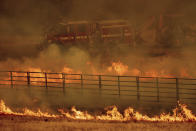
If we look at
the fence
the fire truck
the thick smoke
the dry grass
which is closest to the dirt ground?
the dry grass

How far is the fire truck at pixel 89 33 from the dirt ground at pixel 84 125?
1036cm

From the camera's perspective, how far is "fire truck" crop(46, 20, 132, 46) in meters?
17.3

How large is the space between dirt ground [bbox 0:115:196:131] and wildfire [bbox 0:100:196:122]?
0.43 metres

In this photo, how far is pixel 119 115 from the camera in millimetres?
8109

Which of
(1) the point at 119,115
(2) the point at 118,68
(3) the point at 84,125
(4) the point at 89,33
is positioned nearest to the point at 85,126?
(3) the point at 84,125

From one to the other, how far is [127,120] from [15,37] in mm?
17570

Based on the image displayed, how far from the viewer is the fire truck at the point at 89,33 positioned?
17297mm


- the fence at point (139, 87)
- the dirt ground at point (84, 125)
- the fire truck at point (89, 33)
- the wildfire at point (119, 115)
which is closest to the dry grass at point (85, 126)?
the dirt ground at point (84, 125)

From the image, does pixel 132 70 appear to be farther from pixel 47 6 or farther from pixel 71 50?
pixel 47 6

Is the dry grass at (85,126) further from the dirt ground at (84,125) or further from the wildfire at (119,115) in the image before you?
the wildfire at (119,115)

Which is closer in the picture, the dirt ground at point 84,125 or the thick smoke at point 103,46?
the dirt ground at point 84,125

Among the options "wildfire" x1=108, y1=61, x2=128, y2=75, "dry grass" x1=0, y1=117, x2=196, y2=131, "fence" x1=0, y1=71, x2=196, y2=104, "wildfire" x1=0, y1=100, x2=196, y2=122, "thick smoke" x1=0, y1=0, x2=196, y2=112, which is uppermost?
"thick smoke" x1=0, y1=0, x2=196, y2=112

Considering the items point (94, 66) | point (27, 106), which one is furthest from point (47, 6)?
point (27, 106)

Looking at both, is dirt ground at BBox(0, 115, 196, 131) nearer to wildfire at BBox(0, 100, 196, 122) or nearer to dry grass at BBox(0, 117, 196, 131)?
dry grass at BBox(0, 117, 196, 131)
